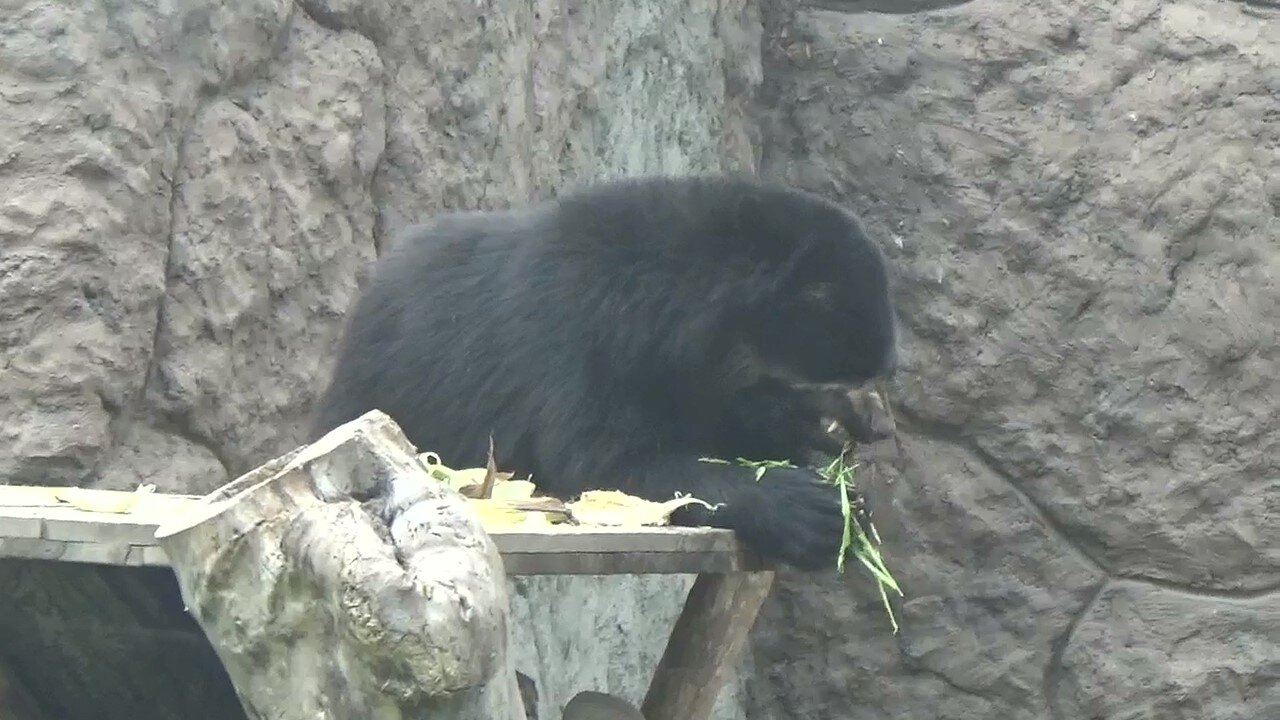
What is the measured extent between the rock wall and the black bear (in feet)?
1.28

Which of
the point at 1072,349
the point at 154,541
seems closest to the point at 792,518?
the point at 154,541

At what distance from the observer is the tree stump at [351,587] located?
5.92 feet

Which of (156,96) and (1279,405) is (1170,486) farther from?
(156,96)

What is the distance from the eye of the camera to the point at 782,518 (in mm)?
3475

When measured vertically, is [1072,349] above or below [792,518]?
below

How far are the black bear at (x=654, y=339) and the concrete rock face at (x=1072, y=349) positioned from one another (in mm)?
1868

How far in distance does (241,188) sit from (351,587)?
249 centimetres

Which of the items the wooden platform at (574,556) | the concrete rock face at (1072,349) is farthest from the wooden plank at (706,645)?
the concrete rock face at (1072,349)

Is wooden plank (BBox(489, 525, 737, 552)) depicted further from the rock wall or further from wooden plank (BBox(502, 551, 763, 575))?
the rock wall

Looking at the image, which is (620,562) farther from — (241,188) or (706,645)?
(241,188)

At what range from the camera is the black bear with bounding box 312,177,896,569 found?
3.87 metres

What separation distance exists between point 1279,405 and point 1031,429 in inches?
32.2

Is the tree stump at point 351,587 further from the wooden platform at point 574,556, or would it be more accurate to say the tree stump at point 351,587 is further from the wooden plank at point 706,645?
the wooden plank at point 706,645

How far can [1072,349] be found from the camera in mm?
5719
